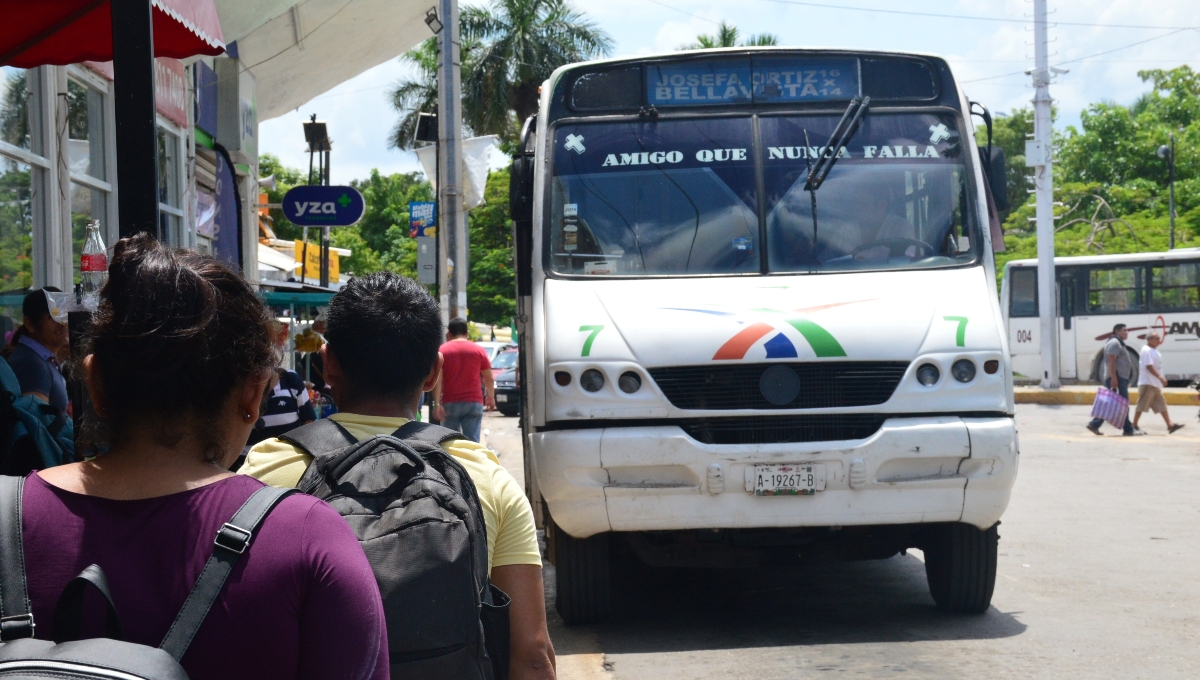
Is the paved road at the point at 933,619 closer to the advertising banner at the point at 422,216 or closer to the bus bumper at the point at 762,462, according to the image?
the bus bumper at the point at 762,462

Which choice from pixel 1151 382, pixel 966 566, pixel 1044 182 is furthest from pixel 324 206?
pixel 1044 182

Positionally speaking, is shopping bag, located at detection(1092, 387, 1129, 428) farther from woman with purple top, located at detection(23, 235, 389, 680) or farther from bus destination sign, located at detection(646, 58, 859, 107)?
woman with purple top, located at detection(23, 235, 389, 680)

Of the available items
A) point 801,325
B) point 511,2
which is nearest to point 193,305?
point 801,325

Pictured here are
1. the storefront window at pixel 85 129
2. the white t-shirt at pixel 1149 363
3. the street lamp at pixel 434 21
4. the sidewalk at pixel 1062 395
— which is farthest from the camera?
the sidewalk at pixel 1062 395

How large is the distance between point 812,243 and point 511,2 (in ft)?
112

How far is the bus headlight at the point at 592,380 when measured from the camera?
19.6ft

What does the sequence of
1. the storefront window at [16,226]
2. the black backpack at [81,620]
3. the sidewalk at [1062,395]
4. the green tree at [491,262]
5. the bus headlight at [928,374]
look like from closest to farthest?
the black backpack at [81,620] → the bus headlight at [928,374] → the storefront window at [16,226] → the sidewalk at [1062,395] → the green tree at [491,262]

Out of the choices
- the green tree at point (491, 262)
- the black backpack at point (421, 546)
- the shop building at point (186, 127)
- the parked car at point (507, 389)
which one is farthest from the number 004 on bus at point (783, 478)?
the green tree at point (491, 262)

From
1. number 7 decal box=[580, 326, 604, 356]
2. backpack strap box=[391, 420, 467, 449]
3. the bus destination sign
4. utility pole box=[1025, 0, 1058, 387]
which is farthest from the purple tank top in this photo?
utility pole box=[1025, 0, 1058, 387]

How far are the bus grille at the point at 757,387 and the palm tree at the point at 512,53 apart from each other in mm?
32592

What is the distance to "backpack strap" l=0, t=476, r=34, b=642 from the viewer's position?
1411 mm

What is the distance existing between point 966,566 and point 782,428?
50.7 inches

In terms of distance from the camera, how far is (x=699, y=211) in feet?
21.9

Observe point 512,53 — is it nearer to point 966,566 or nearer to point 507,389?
point 507,389
